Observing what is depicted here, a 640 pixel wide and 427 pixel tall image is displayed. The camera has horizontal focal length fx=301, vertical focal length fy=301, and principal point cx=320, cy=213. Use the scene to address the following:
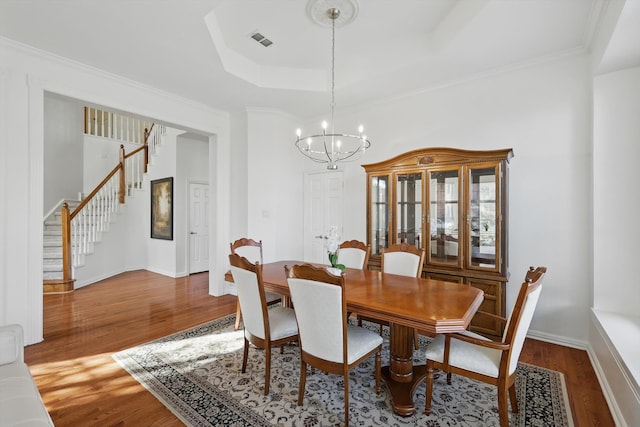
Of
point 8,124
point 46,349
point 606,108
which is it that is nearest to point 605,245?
point 606,108

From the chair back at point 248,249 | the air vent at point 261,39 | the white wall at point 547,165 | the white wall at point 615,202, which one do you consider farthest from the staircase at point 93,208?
the white wall at point 615,202

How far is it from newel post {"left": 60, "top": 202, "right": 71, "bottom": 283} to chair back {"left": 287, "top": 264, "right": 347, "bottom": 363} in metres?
5.09

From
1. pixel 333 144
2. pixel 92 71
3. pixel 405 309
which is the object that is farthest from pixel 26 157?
pixel 405 309

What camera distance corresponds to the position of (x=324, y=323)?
5.94ft

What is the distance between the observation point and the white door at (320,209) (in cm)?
461

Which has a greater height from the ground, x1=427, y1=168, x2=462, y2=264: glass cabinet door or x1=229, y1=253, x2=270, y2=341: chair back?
x1=427, y1=168, x2=462, y2=264: glass cabinet door

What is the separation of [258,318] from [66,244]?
4811 mm

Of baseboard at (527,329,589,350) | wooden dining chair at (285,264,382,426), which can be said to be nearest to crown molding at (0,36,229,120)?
wooden dining chair at (285,264,382,426)

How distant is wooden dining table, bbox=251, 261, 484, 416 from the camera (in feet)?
5.59

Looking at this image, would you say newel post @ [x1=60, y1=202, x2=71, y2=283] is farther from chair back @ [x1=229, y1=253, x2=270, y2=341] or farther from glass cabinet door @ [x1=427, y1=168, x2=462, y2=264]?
glass cabinet door @ [x1=427, y1=168, x2=462, y2=264]

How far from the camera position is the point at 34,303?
9.79ft

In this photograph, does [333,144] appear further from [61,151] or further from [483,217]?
[61,151]

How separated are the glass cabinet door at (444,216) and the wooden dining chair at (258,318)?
183cm

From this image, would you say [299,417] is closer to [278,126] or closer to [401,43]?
[401,43]
